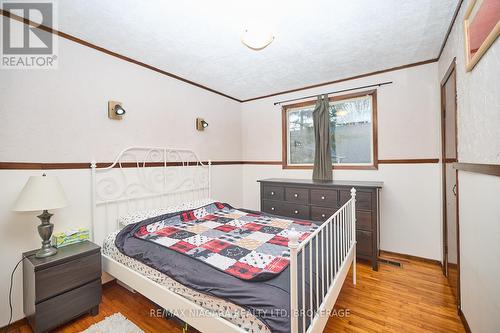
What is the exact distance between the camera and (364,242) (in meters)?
2.74

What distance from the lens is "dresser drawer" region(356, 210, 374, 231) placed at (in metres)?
2.71

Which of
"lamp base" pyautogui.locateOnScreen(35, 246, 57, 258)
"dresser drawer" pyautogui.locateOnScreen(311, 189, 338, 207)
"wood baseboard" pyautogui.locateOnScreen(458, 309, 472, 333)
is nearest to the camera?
"wood baseboard" pyautogui.locateOnScreen(458, 309, 472, 333)

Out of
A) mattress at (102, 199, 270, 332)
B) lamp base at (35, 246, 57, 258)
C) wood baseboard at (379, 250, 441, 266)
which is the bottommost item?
wood baseboard at (379, 250, 441, 266)

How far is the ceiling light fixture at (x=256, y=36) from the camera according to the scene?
173 cm

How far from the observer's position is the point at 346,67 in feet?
9.62

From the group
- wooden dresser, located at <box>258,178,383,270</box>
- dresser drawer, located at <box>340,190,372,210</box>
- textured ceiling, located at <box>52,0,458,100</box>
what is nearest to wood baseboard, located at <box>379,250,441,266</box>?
wooden dresser, located at <box>258,178,383,270</box>

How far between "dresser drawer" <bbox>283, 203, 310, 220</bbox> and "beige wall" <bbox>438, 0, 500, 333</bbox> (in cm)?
163

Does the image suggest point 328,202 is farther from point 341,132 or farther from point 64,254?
point 64,254

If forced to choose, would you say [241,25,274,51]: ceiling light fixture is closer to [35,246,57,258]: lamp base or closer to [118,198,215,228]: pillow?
[118,198,215,228]: pillow

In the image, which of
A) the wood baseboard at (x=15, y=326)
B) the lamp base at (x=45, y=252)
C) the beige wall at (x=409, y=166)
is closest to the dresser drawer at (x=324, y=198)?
the beige wall at (x=409, y=166)

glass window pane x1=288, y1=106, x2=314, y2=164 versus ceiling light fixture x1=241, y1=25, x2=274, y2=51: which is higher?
ceiling light fixture x1=241, y1=25, x2=274, y2=51

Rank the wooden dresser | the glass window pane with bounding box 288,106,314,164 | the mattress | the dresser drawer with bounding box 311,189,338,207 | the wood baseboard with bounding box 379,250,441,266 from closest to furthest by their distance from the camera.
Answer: the mattress → the wooden dresser → the wood baseboard with bounding box 379,250,441,266 → the dresser drawer with bounding box 311,189,338,207 → the glass window pane with bounding box 288,106,314,164

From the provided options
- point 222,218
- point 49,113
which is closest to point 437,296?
point 222,218

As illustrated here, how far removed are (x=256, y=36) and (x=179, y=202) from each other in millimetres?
2273
